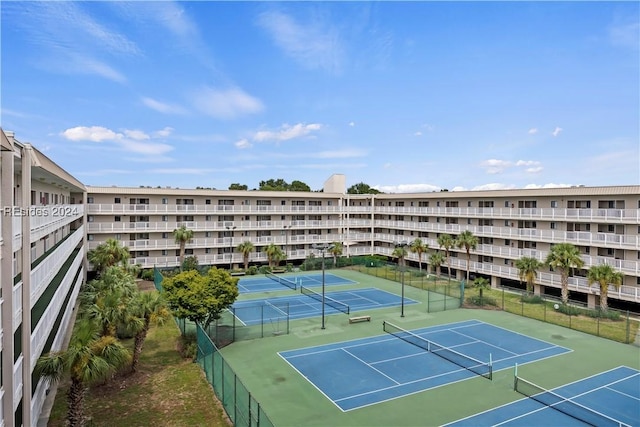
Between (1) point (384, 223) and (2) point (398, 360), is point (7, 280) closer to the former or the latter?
(2) point (398, 360)

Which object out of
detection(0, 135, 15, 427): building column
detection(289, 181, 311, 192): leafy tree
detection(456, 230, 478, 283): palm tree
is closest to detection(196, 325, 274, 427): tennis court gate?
detection(0, 135, 15, 427): building column

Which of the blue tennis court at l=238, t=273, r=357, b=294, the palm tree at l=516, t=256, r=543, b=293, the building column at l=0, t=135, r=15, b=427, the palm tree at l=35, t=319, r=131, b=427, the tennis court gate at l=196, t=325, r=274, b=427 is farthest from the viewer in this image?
the blue tennis court at l=238, t=273, r=357, b=294

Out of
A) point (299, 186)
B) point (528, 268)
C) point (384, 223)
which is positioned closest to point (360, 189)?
point (299, 186)

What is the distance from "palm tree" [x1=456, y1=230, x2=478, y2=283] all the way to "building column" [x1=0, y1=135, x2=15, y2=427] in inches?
1738

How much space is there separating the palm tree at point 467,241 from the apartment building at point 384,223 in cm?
108

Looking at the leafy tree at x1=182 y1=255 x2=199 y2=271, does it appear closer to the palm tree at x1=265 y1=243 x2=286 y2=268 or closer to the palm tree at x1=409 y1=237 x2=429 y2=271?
the palm tree at x1=265 y1=243 x2=286 y2=268

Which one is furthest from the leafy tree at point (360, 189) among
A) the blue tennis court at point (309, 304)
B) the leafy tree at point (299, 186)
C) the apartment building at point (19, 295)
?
the apartment building at point (19, 295)

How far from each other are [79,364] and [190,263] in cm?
3519

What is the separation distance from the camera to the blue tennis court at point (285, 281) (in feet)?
150

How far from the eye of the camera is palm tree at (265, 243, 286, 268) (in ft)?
184

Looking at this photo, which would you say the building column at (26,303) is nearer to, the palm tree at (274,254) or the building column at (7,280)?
the building column at (7,280)

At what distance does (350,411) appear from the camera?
18.7 metres

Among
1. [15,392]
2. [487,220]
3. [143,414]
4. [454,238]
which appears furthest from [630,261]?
[15,392]

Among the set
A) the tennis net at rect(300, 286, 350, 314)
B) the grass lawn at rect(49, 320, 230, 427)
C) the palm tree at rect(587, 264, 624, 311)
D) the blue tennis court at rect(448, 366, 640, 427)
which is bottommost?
the blue tennis court at rect(448, 366, 640, 427)
